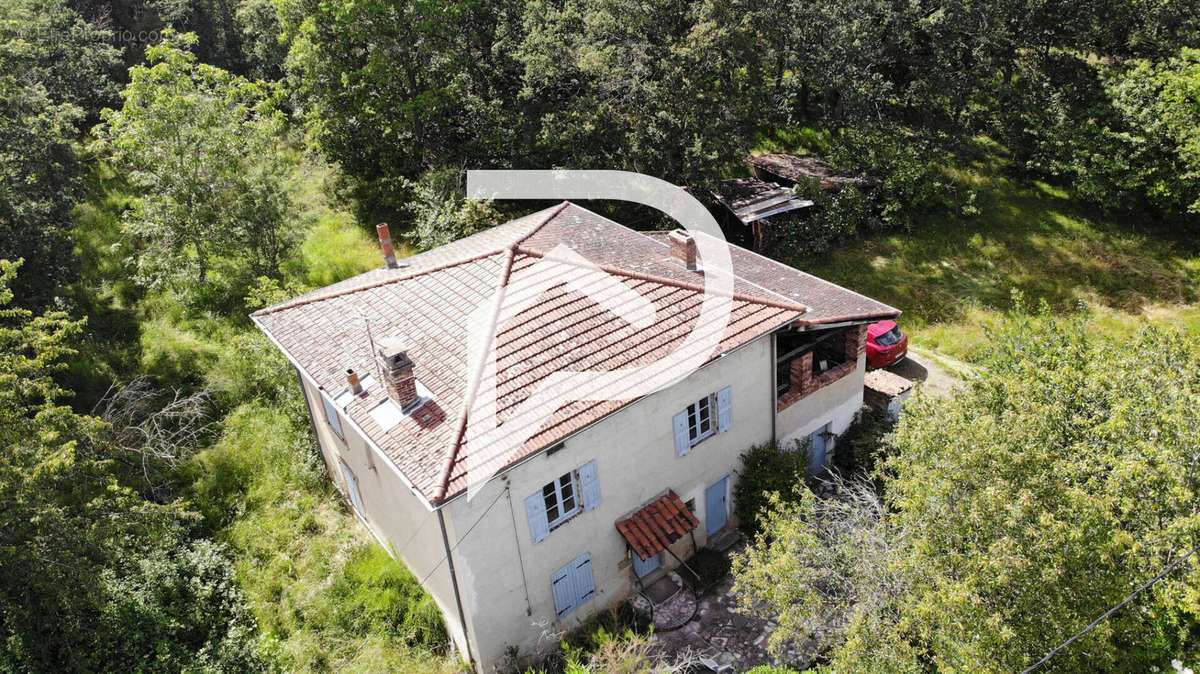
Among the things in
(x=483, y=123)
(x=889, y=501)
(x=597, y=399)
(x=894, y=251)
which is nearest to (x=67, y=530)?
(x=597, y=399)

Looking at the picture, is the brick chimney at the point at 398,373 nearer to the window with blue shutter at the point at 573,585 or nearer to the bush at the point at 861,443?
the window with blue shutter at the point at 573,585

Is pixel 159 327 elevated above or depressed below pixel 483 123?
below

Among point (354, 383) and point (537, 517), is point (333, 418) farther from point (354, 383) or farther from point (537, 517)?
point (537, 517)

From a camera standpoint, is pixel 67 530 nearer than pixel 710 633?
Yes

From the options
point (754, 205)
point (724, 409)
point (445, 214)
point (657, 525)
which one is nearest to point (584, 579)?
point (657, 525)

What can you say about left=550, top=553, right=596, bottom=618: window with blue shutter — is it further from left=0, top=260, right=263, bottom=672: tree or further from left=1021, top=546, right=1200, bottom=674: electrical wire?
left=1021, top=546, right=1200, bottom=674: electrical wire

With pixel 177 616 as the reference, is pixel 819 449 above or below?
below

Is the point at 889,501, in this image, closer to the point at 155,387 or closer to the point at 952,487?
the point at 952,487
